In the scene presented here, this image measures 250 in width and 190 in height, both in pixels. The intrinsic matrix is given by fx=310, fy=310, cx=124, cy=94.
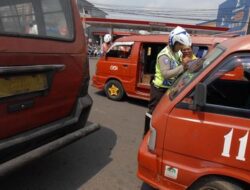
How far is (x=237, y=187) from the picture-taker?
8.47 feet

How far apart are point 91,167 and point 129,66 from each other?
4.05 metres

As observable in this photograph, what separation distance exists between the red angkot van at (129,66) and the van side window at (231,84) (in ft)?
13.1

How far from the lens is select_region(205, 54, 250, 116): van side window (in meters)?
2.58

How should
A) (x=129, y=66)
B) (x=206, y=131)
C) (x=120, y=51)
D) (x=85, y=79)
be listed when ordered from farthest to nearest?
(x=120, y=51), (x=129, y=66), (x=85, y=79), (x=206, y=131)

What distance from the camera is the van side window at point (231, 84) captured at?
8.46ft

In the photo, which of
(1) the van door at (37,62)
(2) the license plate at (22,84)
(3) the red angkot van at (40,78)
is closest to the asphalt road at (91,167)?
(3) the red angkot van at (40,78)

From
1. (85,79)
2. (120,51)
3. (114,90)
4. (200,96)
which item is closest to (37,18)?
(85,79)

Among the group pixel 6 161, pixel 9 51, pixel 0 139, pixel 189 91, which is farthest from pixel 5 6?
pixel 189 91

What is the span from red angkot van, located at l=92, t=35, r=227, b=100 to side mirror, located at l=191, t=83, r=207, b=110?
449cm

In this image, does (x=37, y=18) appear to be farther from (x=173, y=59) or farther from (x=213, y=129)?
(x=213, y=129)

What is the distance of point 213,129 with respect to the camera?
2.52 m

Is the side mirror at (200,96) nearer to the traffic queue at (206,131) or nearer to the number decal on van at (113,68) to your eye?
the traffic queue at (206,131)

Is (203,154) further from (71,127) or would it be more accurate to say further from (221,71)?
(71,127)

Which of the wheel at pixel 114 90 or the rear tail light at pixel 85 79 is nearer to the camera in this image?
the rear tail light at pixel 85 79
